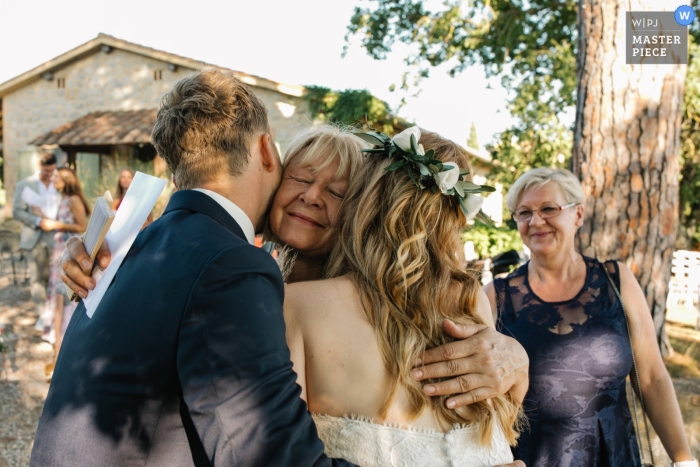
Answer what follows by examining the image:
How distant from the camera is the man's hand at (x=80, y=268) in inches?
69.0

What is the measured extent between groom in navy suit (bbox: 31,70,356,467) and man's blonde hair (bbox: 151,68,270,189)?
0.50ft

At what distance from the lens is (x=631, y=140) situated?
4.36 meters

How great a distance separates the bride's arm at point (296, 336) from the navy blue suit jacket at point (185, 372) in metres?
0.23

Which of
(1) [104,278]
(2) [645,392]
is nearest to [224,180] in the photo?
(1) [104,278]

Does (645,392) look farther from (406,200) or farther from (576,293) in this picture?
(406,200)

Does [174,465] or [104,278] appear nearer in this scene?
[174,465]

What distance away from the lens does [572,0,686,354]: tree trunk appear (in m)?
4.34

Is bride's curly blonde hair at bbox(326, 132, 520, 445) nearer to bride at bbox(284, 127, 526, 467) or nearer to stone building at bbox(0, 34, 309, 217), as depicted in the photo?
bride at bbox(284, 127, 526, 467)

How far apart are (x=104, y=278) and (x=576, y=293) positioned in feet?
7.84

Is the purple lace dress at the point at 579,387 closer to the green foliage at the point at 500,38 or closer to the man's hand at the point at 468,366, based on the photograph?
the man's hand at the point at 468,366

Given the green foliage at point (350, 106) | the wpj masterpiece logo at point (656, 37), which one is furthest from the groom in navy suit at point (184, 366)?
the green foliage at point (350, 106)

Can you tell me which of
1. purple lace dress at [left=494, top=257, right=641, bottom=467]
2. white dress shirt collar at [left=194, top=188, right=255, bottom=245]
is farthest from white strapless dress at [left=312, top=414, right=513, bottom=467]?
purple lace dress at [left=494, top=257, right=641, bottom=467]

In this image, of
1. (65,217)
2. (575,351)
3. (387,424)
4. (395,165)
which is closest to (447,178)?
(395,165)

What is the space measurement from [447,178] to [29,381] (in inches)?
241
